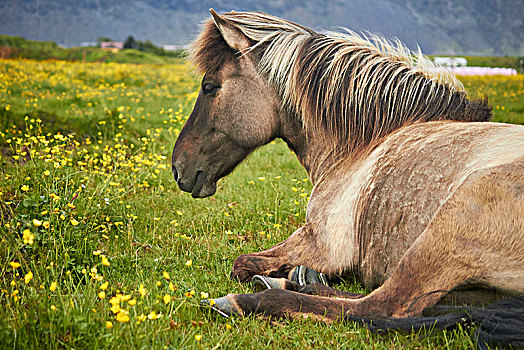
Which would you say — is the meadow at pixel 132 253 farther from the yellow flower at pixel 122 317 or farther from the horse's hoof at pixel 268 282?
the horse's hoof at pixel 268 282

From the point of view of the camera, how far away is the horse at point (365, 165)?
7.52ft

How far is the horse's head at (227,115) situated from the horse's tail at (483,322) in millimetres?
1941

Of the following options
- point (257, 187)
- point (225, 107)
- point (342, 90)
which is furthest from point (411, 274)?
point (257, 187)

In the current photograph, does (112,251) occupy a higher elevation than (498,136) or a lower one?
lower

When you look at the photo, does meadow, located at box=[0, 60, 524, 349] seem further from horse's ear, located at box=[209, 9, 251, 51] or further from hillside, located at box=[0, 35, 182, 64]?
hillside, located at box=[0, 35, 182, 64]

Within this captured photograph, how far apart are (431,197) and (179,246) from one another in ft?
8.20

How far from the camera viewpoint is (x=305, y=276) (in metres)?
3.18

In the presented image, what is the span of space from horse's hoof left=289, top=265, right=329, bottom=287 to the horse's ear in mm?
1914

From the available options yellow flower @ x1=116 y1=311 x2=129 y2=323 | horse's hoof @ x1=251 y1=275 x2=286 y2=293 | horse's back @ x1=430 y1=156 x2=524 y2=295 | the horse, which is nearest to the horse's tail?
the horse

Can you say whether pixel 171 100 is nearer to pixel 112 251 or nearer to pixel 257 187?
pixel 257 187

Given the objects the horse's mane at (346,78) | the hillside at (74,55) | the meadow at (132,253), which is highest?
the horse's mane at (346,78)

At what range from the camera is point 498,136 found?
277 cm

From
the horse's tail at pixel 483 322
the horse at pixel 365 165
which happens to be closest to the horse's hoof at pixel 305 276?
the horse at pixel 365 165

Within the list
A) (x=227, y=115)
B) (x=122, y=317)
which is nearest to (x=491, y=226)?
(x=122, y=317)
